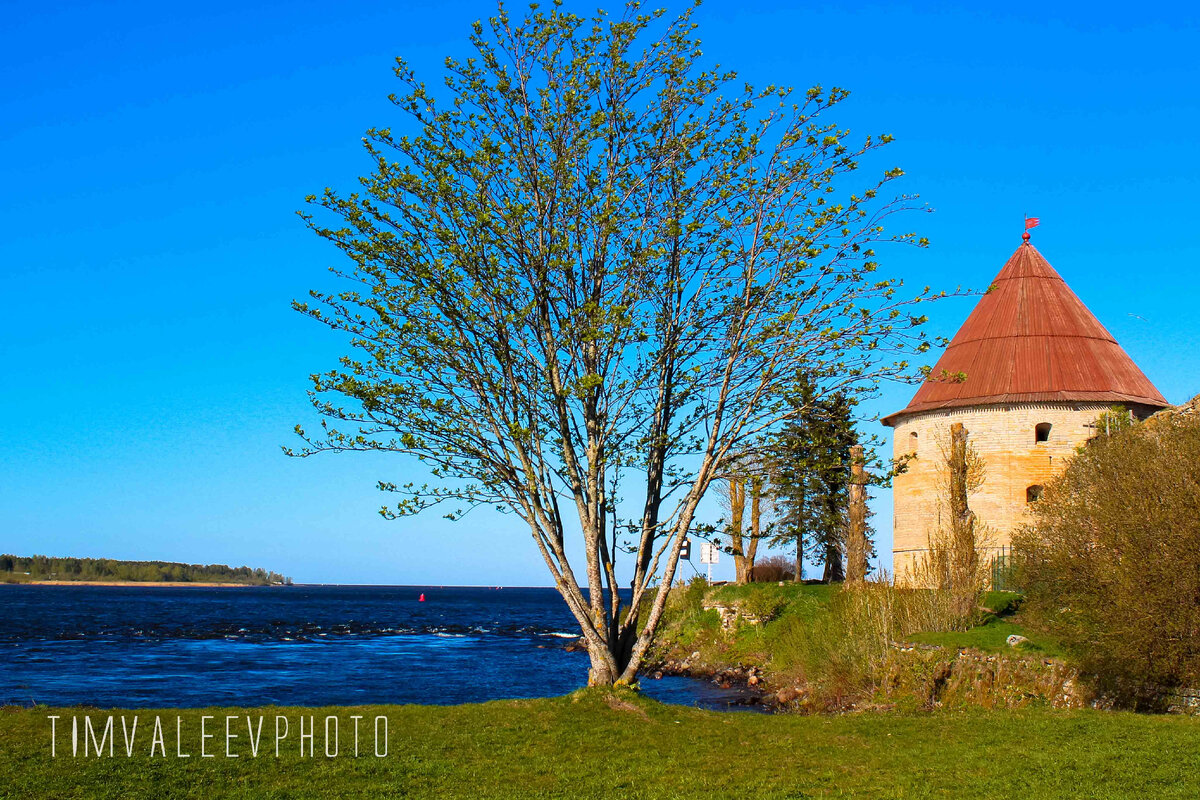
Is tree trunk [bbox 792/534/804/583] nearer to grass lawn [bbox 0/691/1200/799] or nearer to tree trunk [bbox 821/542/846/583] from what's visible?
tree trunk [bbox 821/542/846/583]

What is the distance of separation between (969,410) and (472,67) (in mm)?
24270

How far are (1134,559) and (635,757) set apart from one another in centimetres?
872

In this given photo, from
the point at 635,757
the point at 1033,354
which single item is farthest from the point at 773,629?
the point at 635,757

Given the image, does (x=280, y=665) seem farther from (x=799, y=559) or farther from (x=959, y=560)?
(x=959, y=560)

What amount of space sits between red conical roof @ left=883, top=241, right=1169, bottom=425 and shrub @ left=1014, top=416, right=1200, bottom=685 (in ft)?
51.5

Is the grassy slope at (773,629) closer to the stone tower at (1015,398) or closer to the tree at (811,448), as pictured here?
the stone tower at (1015,398)

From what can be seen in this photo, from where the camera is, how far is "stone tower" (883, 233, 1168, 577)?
1225 inches

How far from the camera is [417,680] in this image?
31.5 meters

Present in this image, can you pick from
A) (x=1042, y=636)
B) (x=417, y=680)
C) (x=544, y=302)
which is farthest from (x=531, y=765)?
(x=417, y=680)

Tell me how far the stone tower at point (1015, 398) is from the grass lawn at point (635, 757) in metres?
18.0

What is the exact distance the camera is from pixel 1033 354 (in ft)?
109

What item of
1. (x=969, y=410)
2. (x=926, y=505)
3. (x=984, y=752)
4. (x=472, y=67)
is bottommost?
(x=984, y=752)

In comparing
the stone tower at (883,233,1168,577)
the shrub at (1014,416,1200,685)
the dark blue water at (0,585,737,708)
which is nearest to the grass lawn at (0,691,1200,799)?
the shrub at (1014,416,1200,685)

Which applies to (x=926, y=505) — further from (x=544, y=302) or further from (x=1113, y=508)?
(x=544, y=302)
